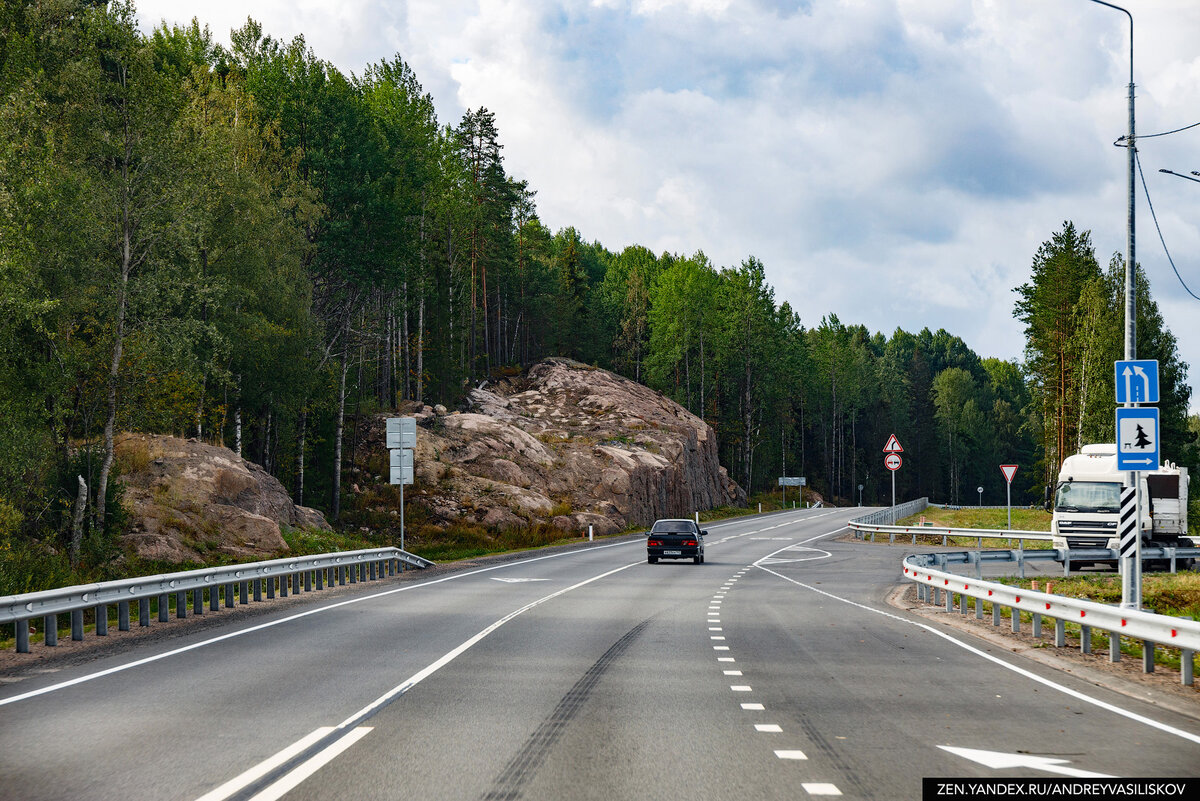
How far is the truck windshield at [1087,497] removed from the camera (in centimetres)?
3338

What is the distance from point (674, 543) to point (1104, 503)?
537 inches

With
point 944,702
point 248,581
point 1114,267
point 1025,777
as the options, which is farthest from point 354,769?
point 1114,267

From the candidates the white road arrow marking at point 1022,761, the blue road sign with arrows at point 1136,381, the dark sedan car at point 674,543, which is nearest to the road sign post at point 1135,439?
the blue road sign with arrows at point 1136,381

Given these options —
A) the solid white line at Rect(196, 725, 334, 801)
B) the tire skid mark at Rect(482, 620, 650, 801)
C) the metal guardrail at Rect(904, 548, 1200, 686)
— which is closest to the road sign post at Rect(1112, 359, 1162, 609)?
the metal guardrail at Rect(904, 548, 1200, 686)

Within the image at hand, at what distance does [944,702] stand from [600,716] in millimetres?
3474

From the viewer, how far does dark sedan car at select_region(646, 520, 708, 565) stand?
36.4m

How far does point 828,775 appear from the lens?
7.24 metres

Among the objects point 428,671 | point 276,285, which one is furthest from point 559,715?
point 276,285

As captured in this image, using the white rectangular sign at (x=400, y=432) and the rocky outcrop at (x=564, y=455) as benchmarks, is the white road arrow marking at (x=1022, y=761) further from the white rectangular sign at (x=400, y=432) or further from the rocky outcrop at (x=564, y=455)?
the rocky outcrop at (x=564, y=455)

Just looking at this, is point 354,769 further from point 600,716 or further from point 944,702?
point 944,702

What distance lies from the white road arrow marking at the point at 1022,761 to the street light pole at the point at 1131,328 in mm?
9130

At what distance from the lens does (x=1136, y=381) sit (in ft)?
55.9

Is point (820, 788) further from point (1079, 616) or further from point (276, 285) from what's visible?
point (276, 285)

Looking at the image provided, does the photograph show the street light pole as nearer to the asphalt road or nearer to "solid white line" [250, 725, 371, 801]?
the asphalt road
